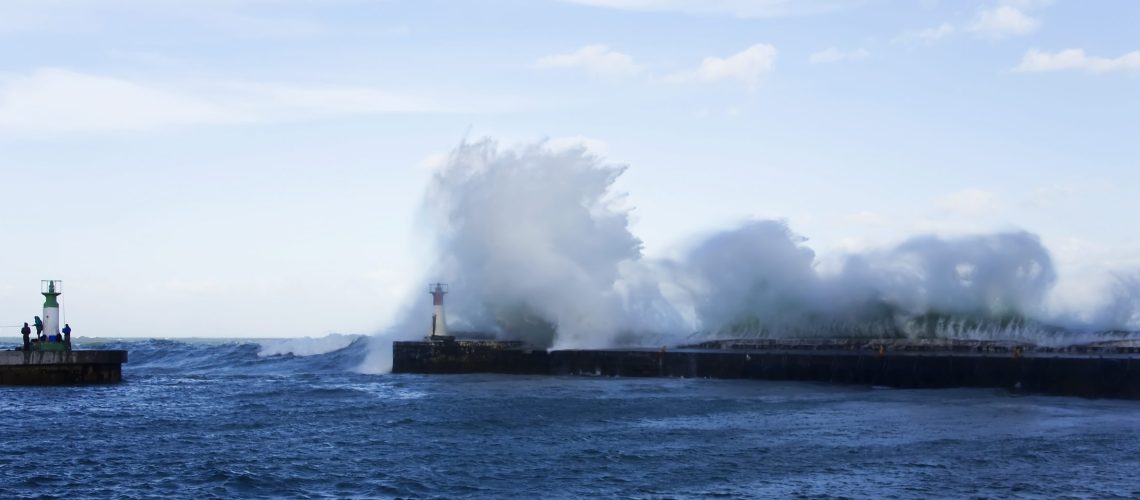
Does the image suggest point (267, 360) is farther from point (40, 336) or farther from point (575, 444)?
point (575, 444)

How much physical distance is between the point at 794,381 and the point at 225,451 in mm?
15045

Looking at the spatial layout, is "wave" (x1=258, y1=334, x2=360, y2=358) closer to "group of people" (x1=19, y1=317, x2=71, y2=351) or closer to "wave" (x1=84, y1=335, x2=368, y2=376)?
"wave" (x1=84, y1=335, x2=368, y2=376)

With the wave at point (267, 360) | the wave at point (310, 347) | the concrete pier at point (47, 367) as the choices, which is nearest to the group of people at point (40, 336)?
the concrete pier at point (47, 367)

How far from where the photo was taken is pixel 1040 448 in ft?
51.2

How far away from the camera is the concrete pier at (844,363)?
22.8 meters

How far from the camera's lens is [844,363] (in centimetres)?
2708

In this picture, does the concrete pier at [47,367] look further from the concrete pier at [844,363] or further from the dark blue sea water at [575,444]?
the concrete pier at [844,363]

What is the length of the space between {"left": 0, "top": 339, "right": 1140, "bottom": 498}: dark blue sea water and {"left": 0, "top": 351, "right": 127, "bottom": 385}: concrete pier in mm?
2101

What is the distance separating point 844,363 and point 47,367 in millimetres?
19647

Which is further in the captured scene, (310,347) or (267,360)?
(310,347)

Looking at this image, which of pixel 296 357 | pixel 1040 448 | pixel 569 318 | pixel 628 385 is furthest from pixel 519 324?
pixel 1040 448

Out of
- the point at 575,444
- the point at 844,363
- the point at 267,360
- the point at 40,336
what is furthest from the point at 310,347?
the point at 575,444

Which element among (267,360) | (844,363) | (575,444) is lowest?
(575,444)

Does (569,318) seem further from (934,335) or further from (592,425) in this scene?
(592,425)
